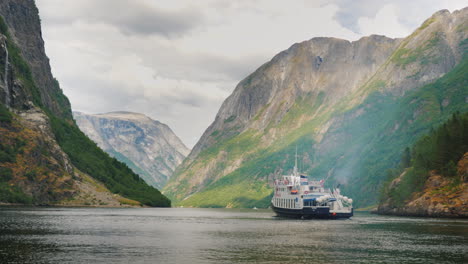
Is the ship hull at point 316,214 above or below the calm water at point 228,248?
above

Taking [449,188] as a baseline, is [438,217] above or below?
below

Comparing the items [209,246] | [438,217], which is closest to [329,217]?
[438,217]

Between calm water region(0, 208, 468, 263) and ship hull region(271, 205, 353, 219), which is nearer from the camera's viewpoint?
calm water region(0, 208, 468, 263)

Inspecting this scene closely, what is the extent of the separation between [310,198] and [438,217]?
53069mm

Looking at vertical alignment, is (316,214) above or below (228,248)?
above

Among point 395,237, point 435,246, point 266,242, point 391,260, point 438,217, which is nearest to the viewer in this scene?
point 391,260

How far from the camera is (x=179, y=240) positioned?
346 ft

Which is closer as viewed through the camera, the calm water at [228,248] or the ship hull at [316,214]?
the calm water at [228,248]

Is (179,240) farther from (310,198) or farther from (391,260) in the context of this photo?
(310,198)

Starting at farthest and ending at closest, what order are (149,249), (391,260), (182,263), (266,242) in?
(266,242) → (149,249) → (391,260) → (182,263)

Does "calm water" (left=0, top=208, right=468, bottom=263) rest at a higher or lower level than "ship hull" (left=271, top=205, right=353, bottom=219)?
lower

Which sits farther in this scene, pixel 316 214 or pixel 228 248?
pixel 316 214

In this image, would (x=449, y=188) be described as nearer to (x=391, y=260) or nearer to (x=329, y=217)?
(x=329, y=217)

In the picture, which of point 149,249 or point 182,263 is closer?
point 182,263
